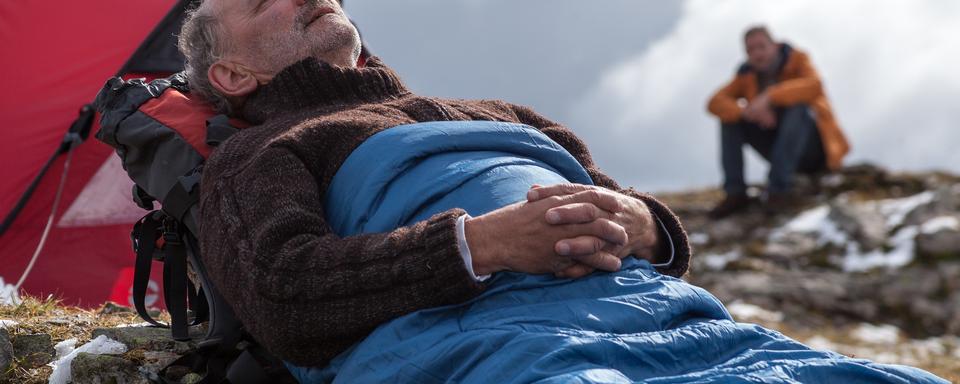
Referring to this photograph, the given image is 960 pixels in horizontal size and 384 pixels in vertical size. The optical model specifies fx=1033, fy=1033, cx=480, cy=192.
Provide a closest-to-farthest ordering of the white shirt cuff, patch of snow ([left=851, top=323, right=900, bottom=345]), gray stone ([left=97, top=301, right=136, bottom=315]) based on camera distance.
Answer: the white shirt cuff → gray stone ([left=97, top=301, right=136, bottom=315]) → patch of snow ([left=851, top=323, right=900, bottom=345])

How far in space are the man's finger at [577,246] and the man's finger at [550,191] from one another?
15 centimetres

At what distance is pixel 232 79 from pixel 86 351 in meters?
Result: 1.16

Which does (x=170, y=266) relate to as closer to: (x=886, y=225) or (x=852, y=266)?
(x=852, y=266)

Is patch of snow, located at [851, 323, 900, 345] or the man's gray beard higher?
the man's gray beard

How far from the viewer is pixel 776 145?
1352 cm

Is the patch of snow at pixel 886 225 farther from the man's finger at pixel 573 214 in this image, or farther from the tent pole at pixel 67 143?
the man's finger at pixel 573 214

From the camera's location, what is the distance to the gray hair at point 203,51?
160 inches

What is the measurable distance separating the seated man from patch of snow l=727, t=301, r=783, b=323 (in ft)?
10.2

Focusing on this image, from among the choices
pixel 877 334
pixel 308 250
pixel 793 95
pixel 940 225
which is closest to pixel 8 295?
pixel 308 250

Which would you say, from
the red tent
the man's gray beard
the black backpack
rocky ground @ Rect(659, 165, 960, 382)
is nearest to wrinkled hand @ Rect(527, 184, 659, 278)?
the black backpack

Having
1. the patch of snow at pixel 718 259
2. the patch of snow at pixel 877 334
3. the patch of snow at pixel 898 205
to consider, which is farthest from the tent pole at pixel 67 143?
the patch of snow at pixel 898 205

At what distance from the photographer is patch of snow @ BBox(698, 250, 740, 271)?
1245 cm

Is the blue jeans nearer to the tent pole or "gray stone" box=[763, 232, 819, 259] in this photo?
"gray stone" box=[763, 232, 819, 259]

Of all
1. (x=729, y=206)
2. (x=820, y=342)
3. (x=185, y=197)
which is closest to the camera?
(x=185, y=197)
